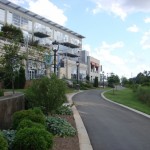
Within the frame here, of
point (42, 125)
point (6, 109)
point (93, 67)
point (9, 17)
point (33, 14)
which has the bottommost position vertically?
point (42, 125)

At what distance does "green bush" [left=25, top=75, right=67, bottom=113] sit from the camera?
15.3m

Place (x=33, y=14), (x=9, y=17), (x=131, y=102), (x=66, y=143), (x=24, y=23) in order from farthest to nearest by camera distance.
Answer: (x=33, y=14)
(x=24, y=23)
(x=9, y=17)
(x=131, y=102)
(x=66, y=143)

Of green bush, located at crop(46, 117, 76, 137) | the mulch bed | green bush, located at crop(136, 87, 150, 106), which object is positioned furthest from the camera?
green bush, located at crop(136, 87, 150, 106)

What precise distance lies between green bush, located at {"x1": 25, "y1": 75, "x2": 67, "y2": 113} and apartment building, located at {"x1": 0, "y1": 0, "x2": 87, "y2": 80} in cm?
3000

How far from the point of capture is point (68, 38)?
9969cm

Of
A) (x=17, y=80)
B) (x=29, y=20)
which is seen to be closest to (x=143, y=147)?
(x=17, y=80)

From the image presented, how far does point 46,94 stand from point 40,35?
6729cm

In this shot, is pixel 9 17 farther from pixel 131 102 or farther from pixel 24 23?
pixel 131 102

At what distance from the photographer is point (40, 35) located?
3214 inches

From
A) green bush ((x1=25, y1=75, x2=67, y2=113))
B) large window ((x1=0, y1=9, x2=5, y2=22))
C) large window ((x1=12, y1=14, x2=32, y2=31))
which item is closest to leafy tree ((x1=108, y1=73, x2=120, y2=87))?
large window ((x1=12, y1=14, x2=32, y2=31))

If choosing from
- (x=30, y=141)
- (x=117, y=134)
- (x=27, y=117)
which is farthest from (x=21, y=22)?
(x=30, y=141)

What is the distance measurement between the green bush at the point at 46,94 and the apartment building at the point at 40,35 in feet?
98.4

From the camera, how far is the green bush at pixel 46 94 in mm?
15297

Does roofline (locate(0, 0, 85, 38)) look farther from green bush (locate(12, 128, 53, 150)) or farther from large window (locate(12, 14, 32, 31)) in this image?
green bush (locate(12, 128, 53, 150))
